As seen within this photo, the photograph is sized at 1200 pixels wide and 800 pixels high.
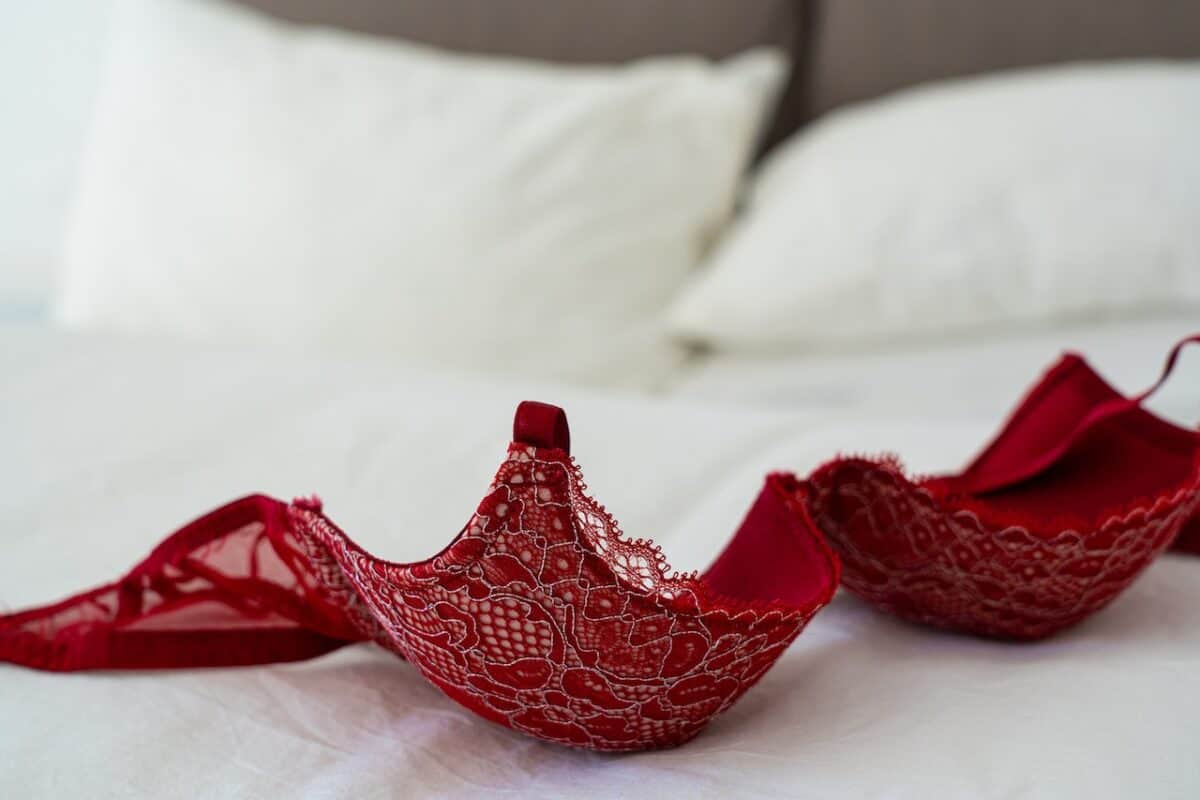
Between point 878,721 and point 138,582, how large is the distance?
13.2 inches

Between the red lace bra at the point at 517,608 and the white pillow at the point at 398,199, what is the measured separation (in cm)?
62

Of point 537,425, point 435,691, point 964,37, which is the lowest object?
point 435,691

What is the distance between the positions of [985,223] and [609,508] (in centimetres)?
56

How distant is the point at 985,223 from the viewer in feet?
3.48

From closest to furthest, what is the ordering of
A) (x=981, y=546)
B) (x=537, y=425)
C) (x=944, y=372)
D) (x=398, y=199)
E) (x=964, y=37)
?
(x=537, y=425) → (x=981, y=546) → (x=944, y=372) → (x=398, y=199) → (x=964, y=37)

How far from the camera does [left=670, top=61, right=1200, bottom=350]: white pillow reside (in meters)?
1.02

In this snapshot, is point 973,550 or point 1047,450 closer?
point 973,550

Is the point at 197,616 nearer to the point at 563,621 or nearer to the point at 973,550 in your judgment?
the point at 563,621

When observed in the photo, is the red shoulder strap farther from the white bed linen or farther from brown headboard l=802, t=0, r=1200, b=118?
brown headboard l=802, t=0, r=1200, b=118

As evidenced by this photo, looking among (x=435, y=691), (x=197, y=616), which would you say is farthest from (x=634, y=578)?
(x=197, y=616)

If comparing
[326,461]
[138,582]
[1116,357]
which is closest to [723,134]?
[1116,357]

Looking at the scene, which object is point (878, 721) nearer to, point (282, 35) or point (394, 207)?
point (394, 207)

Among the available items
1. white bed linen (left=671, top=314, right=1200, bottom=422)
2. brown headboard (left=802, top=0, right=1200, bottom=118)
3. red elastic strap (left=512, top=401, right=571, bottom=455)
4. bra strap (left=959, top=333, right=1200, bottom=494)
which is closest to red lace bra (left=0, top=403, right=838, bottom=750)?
red elastic strap (left=512, top=401, right=571, bottom=455)

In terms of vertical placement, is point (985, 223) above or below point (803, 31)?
below
